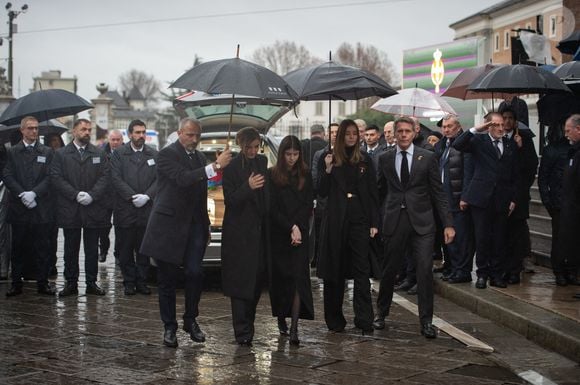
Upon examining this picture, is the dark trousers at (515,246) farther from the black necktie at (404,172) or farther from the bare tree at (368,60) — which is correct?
the bare tree at (368,60)

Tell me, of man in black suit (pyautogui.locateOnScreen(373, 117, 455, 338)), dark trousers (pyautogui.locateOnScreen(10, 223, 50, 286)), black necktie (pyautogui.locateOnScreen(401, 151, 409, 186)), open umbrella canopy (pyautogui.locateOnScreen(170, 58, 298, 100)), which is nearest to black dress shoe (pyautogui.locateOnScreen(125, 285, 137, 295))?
dark trousers (pyautogui.locateOnScreen(10, 223, 50, 286))

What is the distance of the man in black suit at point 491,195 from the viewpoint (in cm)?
1047

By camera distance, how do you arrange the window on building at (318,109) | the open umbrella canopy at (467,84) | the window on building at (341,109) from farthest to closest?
the window on building at (318,109) → the window on building at (341,109) → the open umbrella canopy at (467,84)

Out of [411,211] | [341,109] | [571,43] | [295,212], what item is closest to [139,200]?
[295,212]

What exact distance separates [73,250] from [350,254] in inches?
151

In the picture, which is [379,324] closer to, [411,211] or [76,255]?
[411,211]

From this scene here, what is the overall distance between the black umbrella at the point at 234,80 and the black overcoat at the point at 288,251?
32.6 inches

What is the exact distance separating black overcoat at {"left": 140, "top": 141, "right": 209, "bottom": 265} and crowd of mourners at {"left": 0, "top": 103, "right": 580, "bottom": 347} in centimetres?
1

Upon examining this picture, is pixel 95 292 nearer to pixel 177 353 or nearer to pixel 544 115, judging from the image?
pixel 177 353

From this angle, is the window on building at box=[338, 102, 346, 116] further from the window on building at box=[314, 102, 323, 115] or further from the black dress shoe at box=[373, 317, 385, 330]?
the black dress shoe at box=[373, 317, 385, 330]

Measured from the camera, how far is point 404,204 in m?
8.67

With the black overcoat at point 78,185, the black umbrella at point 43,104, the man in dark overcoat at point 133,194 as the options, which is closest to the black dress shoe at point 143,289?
the man in dark overcoat at point 133,194

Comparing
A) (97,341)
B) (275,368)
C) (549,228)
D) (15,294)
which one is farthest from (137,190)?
(549,228)

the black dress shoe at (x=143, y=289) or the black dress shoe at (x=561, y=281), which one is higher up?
the black dress shoe at (x=561, y=281)
